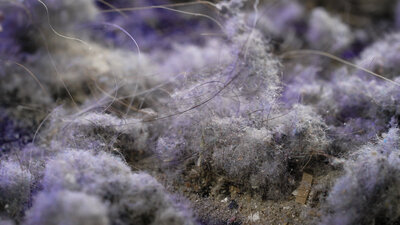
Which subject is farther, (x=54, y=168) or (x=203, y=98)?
(x=203, y=98)

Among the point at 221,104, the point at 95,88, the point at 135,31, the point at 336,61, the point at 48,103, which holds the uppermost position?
the point at 336,61

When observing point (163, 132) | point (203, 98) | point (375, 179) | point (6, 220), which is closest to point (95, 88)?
point (163, 132)

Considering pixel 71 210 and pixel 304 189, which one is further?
pixel 304 189

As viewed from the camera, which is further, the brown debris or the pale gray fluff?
the brown debris

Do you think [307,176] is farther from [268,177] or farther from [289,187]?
[268,177]

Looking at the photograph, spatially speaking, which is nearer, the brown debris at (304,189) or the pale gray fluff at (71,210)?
the pale gray fluff at (71,210)

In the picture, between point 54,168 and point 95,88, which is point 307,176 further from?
point 95,88

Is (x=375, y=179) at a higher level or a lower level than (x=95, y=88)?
higher

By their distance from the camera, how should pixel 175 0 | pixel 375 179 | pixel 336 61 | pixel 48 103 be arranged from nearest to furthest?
pixel 375 179, pixel 48 103, pixel 336 61, pixel 175 0

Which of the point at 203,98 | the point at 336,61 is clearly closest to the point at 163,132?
the point at 203,98

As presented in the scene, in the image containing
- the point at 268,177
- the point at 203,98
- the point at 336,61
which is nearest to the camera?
the point at 268,177
